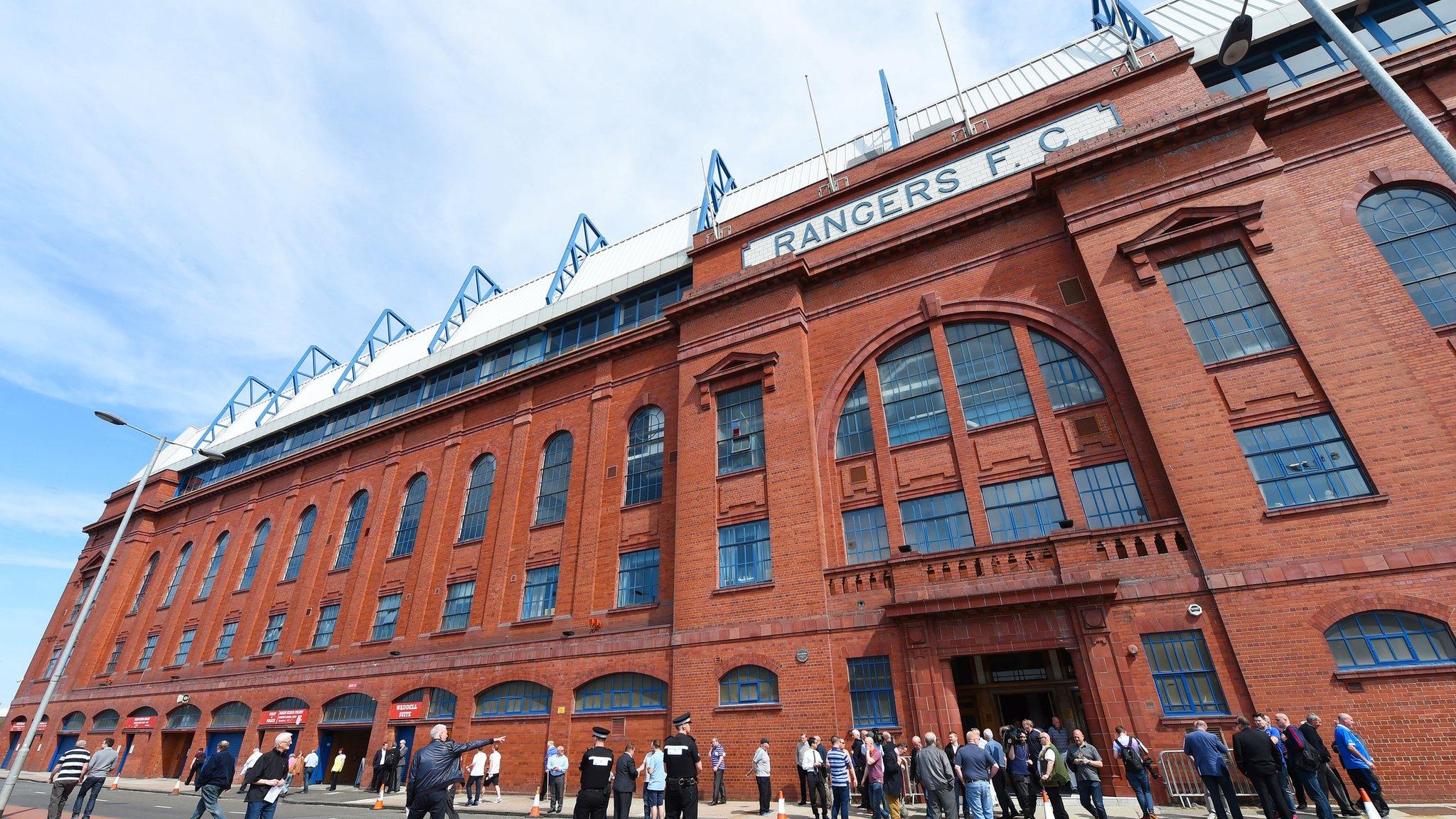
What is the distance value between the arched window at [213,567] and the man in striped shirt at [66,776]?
27.5 meters

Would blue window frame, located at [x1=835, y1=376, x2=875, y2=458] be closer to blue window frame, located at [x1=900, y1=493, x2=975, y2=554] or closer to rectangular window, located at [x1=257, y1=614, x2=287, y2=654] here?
blue window frame, located at [x1=900, y1=493, x2=975, y2=554]

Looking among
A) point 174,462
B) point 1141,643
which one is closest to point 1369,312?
point 1141,643

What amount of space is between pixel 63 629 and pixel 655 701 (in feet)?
150

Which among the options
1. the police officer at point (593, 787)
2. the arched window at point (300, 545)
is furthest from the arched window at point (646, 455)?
the arched window at point (300, 545)

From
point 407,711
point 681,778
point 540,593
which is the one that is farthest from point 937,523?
point 407,711

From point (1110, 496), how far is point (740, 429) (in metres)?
10.8

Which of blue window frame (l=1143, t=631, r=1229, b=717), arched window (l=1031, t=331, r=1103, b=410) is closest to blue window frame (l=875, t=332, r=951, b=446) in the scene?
arched window (l=1031, t=331, r=1103, b=410)

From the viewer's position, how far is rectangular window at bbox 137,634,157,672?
3609 cm

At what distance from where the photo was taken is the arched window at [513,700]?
22109mm

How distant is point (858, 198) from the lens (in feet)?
77.2

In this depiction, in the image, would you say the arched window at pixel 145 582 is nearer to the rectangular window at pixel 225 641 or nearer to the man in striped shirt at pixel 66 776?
the rectangular window at pixel 225 641

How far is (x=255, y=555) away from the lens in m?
35.8

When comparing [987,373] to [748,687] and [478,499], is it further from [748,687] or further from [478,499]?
[478,499]

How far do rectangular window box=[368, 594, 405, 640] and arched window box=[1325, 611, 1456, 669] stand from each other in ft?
96.9
